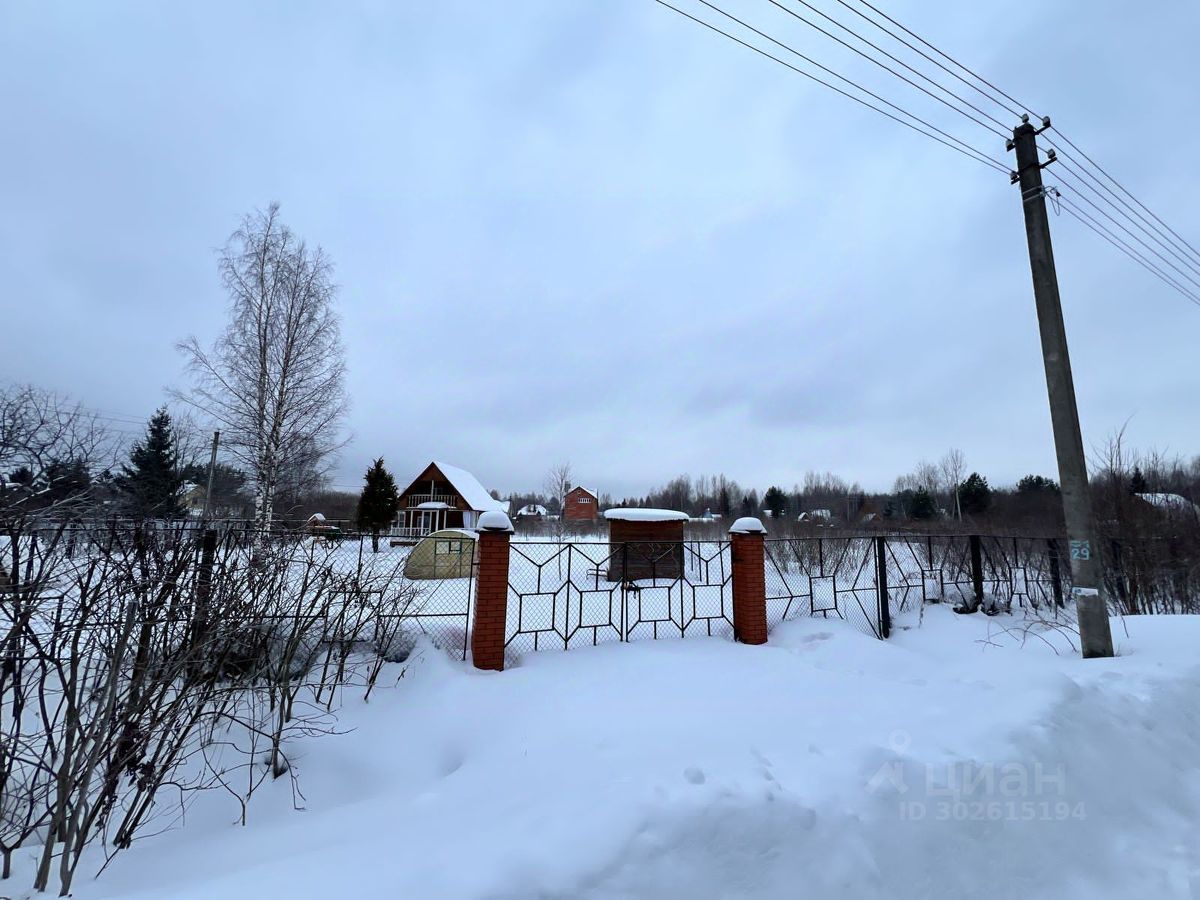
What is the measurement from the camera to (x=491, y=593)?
509 cm

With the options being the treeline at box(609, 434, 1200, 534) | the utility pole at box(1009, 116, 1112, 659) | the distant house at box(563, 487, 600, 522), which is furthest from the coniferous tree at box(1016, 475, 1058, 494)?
the utility pole at box(1009, 116, 1112, 659)

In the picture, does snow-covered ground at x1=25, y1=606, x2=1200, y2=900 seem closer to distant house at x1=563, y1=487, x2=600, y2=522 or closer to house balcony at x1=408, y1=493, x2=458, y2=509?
house balcony at x1=408, y1=493, x2=458, y2=509

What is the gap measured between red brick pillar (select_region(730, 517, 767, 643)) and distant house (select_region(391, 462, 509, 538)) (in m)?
23.4

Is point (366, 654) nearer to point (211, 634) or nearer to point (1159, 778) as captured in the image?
point (211, 634)

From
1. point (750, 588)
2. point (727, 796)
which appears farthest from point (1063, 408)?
point (727, 796)

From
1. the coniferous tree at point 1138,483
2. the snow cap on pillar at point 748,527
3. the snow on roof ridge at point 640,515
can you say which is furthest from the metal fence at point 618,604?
the coniferous tree at point 1138,483

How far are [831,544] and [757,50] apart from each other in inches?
407

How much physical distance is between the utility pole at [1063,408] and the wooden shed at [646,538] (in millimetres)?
5311

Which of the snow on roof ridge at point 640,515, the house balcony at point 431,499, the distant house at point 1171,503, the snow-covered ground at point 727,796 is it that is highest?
the house balcony at point 431,499

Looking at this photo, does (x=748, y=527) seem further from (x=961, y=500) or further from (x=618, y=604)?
(x=961, y=500)

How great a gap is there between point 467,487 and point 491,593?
25433 mm

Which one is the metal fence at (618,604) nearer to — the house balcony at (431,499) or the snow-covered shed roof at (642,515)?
the snow-covered shed roof at (642,515)

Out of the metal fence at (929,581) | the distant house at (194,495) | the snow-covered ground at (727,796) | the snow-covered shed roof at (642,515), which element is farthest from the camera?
the distant house at (194,495)

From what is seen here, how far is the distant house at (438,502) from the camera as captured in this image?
28516mm
